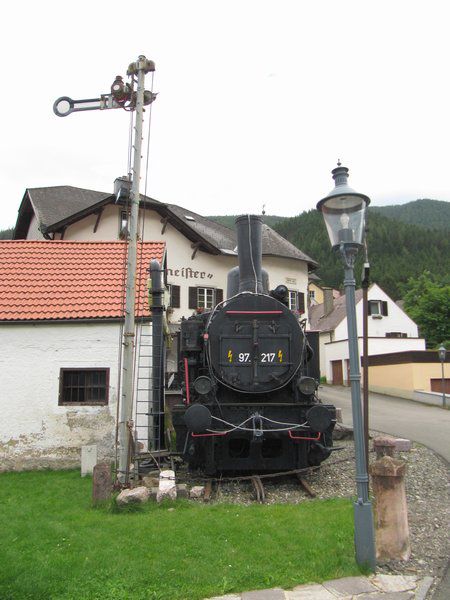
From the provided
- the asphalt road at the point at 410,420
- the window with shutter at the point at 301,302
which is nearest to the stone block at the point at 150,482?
the asphalt road at the point at 410,420

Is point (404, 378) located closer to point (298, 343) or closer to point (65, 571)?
point (298, 343)

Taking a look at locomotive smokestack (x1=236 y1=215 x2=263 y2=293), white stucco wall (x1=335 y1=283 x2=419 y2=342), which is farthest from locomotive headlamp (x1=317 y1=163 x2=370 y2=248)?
white stucco wall (x1=335 y1=283 x2=419 y2=342)

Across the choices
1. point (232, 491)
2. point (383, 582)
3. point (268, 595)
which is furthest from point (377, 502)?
point (232, 491)

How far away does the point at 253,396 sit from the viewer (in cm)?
878

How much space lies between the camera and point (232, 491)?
8.14 meters

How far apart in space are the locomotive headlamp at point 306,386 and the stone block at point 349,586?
407 centimetres

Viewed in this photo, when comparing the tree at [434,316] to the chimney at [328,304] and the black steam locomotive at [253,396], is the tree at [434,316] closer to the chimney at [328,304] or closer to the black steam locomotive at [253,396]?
the chimney at [328,304]

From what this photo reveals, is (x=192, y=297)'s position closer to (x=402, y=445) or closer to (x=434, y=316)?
(x=402, y=445)

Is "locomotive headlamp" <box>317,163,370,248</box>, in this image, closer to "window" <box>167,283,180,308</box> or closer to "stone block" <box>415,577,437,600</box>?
"stone block" <box>415,577,437,600</box>

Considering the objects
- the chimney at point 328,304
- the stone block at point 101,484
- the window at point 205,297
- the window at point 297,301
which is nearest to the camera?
the stone block at point 101,484

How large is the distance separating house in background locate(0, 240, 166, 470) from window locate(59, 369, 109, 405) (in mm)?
20

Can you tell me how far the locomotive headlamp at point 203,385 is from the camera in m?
8.34

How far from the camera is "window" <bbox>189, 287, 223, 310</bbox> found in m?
22.8

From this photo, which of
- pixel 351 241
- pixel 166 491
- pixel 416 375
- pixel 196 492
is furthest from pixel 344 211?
pixel 416 375
